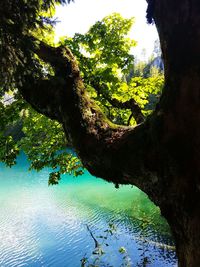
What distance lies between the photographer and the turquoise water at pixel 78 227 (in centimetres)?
1723

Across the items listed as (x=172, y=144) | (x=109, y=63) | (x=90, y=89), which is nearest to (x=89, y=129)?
(x=172, y=144)

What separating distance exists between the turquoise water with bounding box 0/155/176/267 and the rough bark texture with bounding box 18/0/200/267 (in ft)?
36.1

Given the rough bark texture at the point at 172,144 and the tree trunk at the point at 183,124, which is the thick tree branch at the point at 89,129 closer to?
the rough bark texture at the point at 172,144

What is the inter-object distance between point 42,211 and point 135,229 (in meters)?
8.87

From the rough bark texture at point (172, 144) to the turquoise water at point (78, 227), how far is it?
11.0 m

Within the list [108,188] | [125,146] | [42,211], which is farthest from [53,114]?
[108,188]

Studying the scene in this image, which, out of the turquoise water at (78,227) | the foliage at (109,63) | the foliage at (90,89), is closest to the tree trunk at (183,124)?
the foliage at (90,89)

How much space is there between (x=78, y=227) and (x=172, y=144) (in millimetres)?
20452

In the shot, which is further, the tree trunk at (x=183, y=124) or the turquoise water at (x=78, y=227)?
the turquoise water at (x=78, y=227)

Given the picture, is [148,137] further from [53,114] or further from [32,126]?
[32,126]

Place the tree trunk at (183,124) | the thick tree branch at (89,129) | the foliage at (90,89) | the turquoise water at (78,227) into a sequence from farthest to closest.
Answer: the turquoise water at (78,227) < the foliage at (90,89) < the thick tree branch at (89,129) < the tree trunk at (183,124)

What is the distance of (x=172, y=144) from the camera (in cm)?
346

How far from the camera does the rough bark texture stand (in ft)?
10.9

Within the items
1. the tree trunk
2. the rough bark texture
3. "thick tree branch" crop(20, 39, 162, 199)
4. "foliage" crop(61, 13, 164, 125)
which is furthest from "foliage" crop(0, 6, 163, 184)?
the tree trunk
